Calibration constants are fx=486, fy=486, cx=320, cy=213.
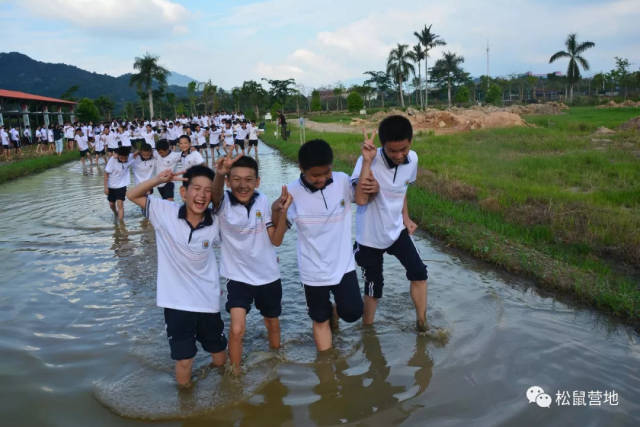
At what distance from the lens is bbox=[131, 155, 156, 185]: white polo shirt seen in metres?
9.29

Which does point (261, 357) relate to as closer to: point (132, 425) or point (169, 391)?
point (169, 391)

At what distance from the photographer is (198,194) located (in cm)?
350

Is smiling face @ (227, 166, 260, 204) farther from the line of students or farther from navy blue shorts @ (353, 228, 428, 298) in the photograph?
navy blue shorts @ (353, 228, 428, 298)

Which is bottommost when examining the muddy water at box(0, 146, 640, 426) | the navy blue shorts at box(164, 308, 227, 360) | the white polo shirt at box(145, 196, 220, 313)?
the muddy water at box(0, 146, 640, 426)

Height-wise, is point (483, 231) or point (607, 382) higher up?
point (483, 231)

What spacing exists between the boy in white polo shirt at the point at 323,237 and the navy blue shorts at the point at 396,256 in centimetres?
46

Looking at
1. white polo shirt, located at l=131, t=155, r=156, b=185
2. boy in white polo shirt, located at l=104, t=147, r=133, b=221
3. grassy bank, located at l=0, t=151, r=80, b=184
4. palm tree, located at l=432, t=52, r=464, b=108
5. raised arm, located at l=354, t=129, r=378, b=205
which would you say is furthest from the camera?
palm tree, located at l=432, t=52, r=464, b=108

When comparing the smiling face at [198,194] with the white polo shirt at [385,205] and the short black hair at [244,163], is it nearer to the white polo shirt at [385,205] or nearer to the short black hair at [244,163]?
the short black hair at [244,163]

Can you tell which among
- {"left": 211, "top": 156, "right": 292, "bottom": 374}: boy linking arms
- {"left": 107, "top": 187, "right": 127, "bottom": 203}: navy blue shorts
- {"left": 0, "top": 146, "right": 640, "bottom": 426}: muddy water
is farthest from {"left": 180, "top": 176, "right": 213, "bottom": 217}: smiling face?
{"left": 107, "top": 187, "right": 127, "bottom": 203}: navy blue shorts

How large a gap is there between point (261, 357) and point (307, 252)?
1.14 meters

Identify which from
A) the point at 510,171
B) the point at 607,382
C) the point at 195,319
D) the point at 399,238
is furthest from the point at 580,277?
the point at 510,171

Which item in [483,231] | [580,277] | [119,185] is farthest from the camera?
[119,185]

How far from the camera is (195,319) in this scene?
362 cm

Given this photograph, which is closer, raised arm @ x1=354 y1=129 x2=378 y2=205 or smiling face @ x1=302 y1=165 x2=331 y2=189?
smiling face @ x1=302 y1=165 x2=331 y2=189
